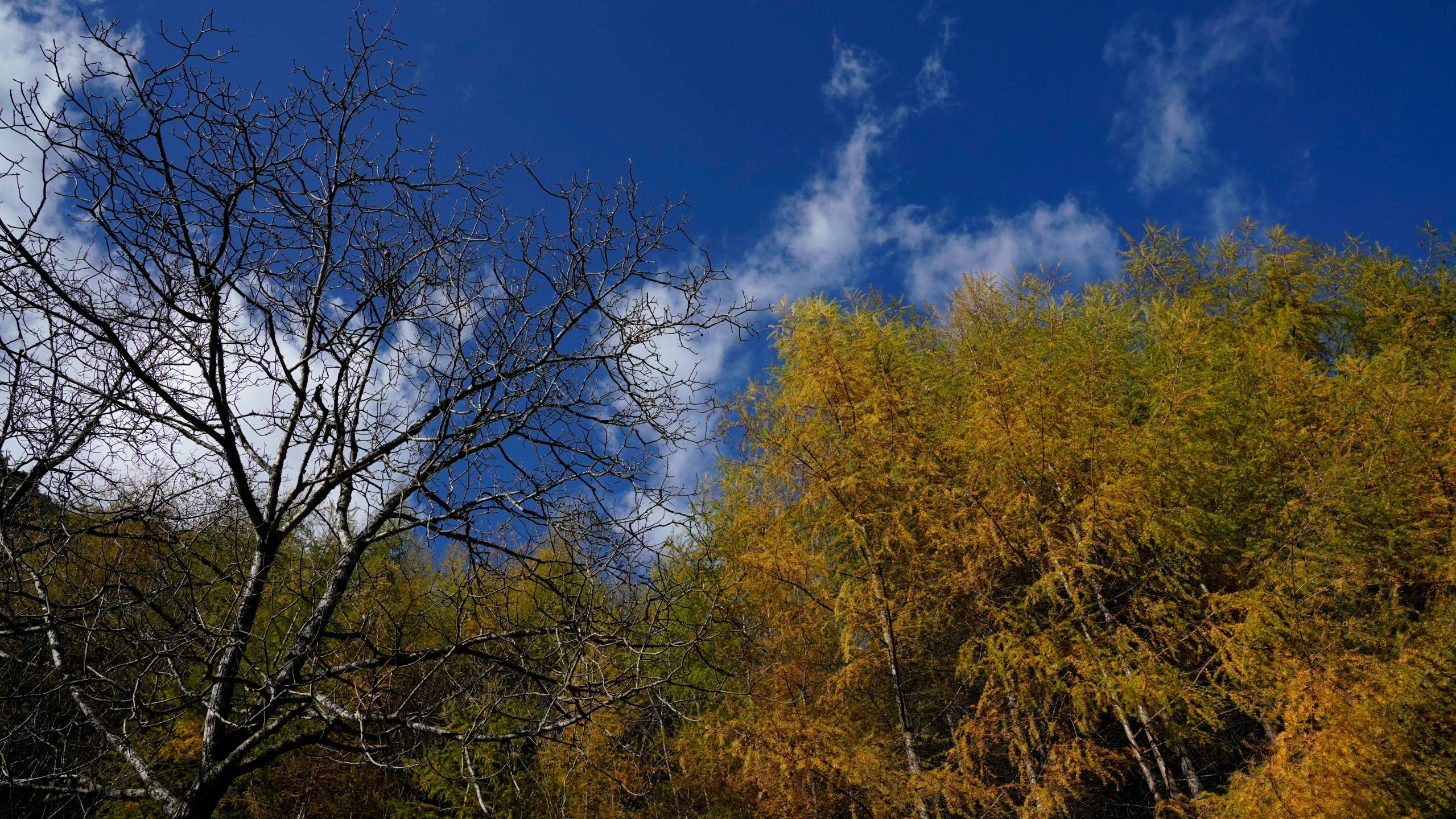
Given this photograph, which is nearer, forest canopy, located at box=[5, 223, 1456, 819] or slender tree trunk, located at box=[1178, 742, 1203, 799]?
forest canopy, located at box=[5, 223, 1456, 819]

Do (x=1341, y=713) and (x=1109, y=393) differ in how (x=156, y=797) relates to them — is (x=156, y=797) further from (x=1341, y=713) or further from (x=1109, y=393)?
(x=1109, y=393)

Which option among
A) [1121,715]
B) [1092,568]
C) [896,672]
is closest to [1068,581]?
[1092,568]

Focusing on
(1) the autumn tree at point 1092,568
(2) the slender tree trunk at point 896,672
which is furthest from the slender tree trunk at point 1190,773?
(2) the slender tree trunk at point 896,672

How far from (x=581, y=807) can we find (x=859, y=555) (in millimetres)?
4292

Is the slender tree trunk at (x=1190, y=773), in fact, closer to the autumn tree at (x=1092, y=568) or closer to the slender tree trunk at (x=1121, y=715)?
the autumn tree at (x=1092, y=568)

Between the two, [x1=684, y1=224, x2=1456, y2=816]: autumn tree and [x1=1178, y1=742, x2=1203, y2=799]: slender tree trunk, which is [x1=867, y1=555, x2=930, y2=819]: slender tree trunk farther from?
[x1=1178, y1=742, x2=1203, y2=799]: slender tree trunk

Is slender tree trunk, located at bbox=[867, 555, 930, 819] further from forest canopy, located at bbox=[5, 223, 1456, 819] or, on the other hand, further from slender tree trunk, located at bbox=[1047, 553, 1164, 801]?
slender tree trunk, located at bbox=[1047, 553, 1164, 801]

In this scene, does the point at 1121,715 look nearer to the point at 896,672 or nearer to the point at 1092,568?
the point at 1092,568

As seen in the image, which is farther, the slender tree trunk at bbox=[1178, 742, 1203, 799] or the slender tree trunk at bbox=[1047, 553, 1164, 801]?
the slender tree trunk at bbox=[1178, 742, 1203, 799]

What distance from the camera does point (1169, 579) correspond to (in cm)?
640

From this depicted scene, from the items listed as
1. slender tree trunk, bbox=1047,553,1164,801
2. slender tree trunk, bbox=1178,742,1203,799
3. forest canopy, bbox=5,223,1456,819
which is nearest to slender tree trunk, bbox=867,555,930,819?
forest canopy, bbox=5,223,1456,819

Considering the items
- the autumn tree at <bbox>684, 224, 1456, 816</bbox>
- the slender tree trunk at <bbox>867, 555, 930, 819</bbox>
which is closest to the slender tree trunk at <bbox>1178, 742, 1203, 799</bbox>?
the autumn tree at <bbox>684, 224, 1456, 816</bbox>

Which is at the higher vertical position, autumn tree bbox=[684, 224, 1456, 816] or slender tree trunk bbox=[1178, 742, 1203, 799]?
autumn tree bbox=[684, 224, 1456, 816]

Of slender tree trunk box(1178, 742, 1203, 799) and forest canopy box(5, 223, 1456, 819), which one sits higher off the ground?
forest canopy box(5, 223, 1456, 819)
